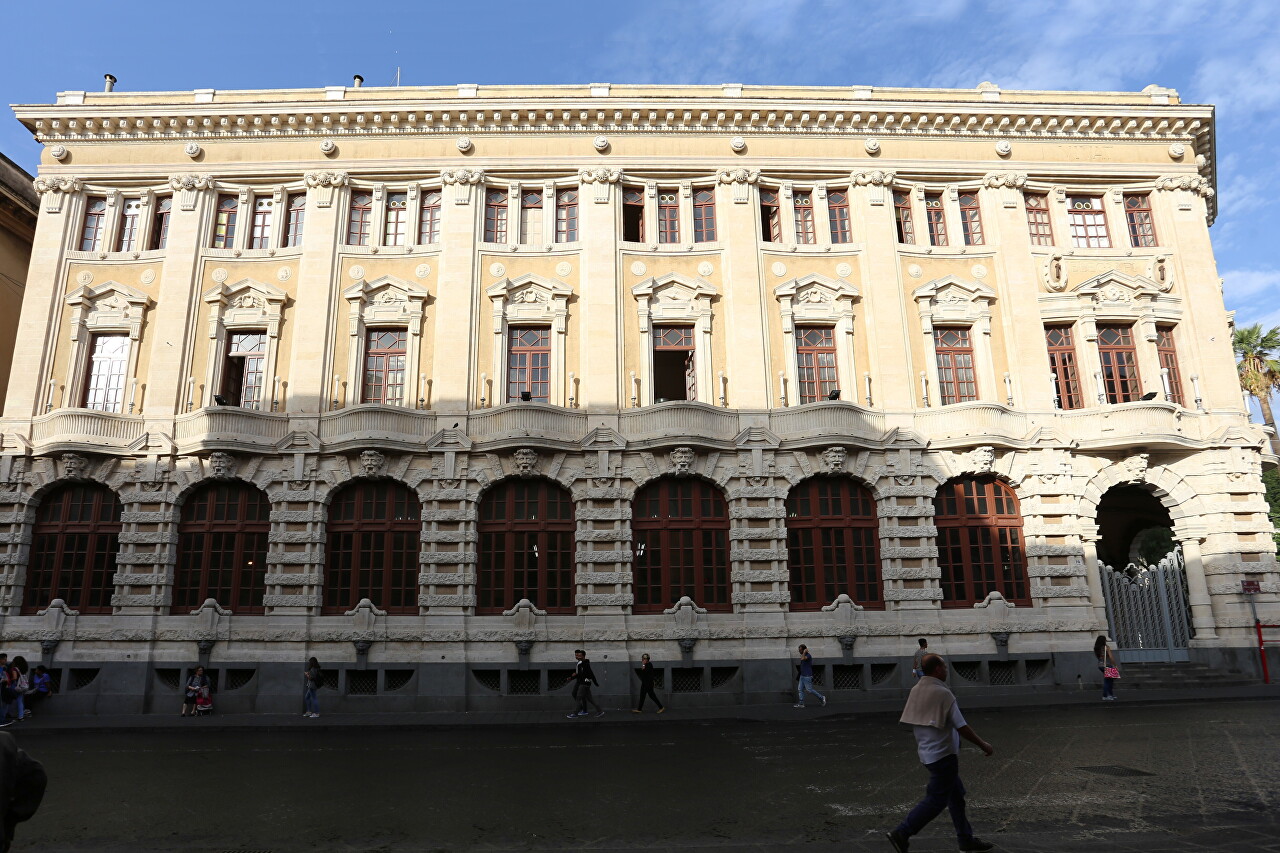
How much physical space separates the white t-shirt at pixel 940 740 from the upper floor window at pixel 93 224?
30641 mm

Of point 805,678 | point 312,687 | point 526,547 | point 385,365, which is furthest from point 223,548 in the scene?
point 805,678

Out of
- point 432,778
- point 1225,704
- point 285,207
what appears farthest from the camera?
point 285,207

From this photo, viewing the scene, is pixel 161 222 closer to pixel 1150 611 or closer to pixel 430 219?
pixel 430 219

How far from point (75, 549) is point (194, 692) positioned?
6901mm

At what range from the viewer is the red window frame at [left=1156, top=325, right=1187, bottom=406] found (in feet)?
87.9

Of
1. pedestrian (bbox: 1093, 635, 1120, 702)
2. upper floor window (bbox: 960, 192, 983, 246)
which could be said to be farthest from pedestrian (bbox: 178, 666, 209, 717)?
upper floor window (bbox: 960, 192, 983, 246)

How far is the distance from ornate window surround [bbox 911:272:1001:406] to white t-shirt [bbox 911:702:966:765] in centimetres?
2042

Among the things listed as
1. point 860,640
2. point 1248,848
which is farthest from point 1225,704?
point 1248,848

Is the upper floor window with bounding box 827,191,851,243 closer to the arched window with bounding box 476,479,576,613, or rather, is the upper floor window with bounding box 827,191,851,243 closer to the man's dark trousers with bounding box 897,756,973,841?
the arched window with bounding box 476,479,576,613

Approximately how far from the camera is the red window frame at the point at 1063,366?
87.9 ft

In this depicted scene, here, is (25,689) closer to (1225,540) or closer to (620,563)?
(620,563)

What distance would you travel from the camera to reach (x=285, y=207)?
2806cm

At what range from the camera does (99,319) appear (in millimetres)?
26891

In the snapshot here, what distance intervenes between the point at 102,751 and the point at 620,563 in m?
13.2
